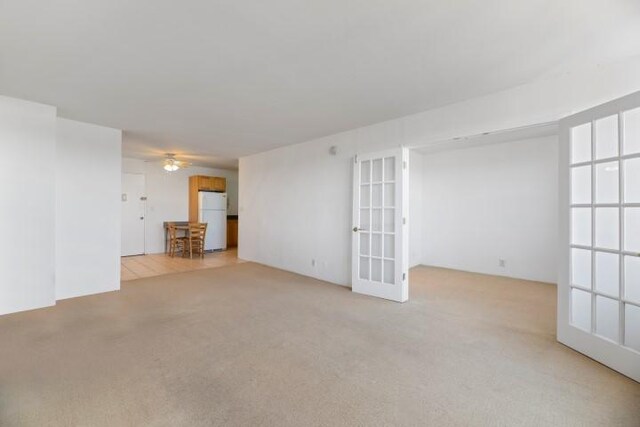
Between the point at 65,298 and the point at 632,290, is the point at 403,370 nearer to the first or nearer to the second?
the point at 632,290

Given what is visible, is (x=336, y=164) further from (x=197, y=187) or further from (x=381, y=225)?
(x=197, y=187)

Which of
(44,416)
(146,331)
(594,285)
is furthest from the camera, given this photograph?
(146,331)

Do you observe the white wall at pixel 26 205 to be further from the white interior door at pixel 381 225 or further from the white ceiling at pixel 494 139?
the white ceiling at pixel 494 139

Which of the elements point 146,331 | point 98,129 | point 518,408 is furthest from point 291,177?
point 518,408

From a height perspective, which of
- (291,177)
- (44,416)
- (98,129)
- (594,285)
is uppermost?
(98,129)

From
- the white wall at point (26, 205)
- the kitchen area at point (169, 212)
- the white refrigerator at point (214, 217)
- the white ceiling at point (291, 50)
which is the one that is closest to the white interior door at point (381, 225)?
the white ceiling at point (291, 50)

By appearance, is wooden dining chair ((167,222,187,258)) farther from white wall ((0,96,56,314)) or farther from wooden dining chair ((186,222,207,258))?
white wall ((0,96,56,314))

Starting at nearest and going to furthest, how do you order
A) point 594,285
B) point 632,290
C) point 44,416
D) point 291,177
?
1. point 44,416
2. point 632,290
3. point 594,285
4. point 291,177

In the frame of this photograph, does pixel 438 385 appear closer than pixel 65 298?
Yes

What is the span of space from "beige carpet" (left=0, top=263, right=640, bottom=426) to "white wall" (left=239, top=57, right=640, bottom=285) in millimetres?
1405

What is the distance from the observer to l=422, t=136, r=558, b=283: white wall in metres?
4.64

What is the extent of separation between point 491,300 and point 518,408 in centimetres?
230

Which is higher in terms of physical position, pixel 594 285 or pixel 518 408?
pixel 594 285

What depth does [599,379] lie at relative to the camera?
1941 millimetres
